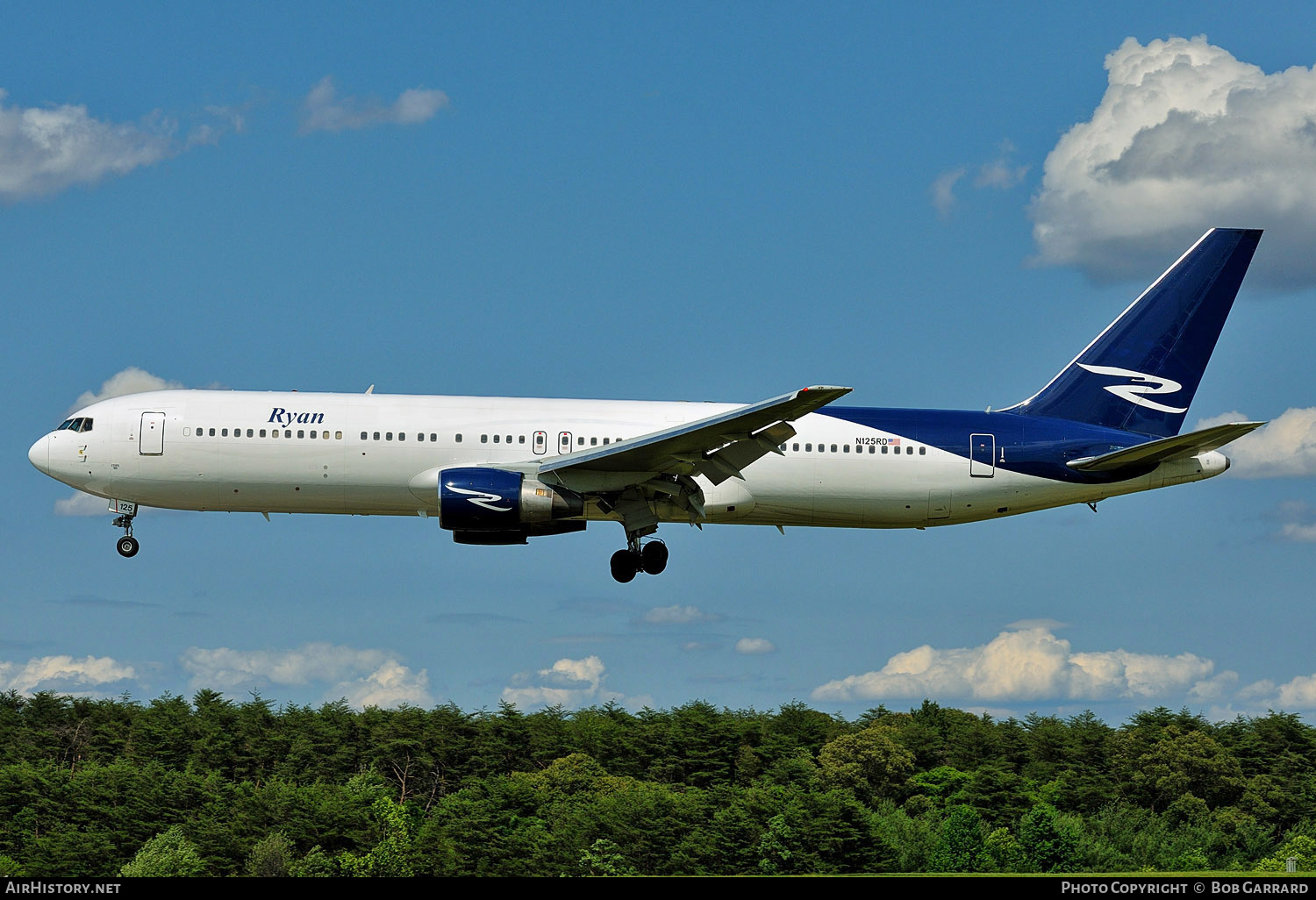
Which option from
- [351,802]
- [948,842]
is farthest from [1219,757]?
[351,802]

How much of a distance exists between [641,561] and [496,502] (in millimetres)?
5285

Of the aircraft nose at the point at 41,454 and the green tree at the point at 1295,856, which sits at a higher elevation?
the aircraft nose at the point at 41,454

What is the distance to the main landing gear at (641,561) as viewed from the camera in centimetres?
3459

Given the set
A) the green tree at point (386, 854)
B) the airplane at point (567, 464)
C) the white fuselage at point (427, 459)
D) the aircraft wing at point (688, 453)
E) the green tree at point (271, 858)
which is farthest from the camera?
the green tree at point (271, 858)

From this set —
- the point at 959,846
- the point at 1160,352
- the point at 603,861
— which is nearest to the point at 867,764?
the point at 959,846

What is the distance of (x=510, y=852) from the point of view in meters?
89.1

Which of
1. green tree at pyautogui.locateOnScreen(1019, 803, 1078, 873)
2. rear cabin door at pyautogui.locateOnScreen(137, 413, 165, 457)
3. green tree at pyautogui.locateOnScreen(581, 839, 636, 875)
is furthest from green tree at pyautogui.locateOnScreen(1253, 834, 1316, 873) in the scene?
rear cabin door at pyautogui.locateOnScreen(137, 413, 165, 457)

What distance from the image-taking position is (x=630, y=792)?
3748 inches

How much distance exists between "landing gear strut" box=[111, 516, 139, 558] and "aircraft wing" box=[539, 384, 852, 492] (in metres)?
12.1

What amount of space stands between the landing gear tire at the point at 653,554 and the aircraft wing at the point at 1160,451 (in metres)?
11.5

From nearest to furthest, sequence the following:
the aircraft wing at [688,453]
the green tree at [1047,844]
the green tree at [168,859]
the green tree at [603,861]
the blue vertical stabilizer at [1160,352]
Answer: the aircraft wing at [688,453] → the blue vertical stabilizer at [1160,352] → the green tree at [1047,844] → the green tree at [603,861] → the green tree at [168,859]

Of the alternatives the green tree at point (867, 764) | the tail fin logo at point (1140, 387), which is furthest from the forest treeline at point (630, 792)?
the tail fin logo at point (1140, 387)

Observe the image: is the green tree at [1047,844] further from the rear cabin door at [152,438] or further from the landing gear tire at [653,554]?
the rear cabin door at [152,438]
